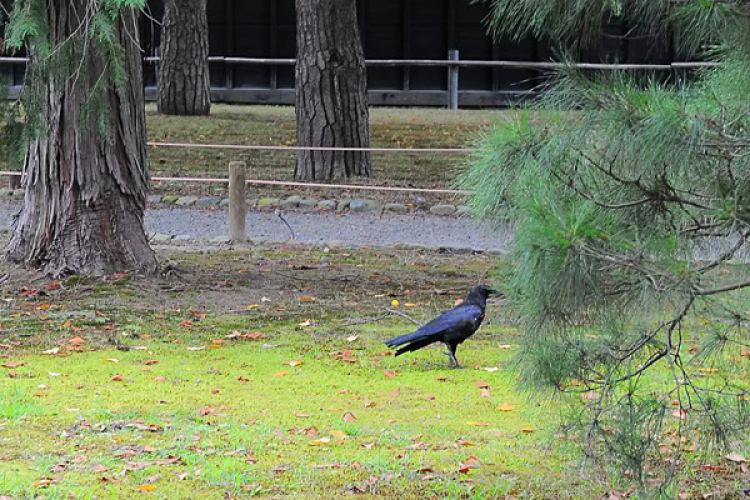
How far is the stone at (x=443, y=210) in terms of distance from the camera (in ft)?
44.6

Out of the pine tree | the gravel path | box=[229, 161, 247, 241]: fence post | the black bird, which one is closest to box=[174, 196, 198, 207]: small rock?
the gravel path

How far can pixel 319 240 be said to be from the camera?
39.2 ft

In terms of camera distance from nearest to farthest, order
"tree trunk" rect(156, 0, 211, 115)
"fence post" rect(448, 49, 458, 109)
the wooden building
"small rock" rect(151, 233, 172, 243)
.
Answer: "small rock" rect(151, 233, 172, 243)
"tree trunk" rect(156, 0, 211, 115)
"fence post" rect(448, 49, 458, 109)
the wooden building

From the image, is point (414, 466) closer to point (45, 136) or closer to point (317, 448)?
point (317, 448)

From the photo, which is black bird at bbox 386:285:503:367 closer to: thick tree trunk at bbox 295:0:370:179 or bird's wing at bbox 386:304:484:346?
bird's wing at bbox 386:304:484:346

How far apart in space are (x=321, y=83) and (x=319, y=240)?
11.2ft

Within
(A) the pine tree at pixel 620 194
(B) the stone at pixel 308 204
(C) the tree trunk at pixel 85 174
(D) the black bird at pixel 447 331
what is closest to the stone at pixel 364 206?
(B) the stone at pixel 308 204

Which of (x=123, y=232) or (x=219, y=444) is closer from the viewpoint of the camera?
(x=219, y=444)

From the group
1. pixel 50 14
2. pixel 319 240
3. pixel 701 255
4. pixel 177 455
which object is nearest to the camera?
pixel 701 255

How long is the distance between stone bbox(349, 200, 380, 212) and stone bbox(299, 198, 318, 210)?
49 centimetres

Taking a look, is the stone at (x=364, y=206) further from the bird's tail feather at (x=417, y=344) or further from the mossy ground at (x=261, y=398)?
the bird's tail feather at (x=417, y=344)

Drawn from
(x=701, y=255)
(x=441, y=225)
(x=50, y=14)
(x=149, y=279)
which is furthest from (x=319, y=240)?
(x=701, y=255)

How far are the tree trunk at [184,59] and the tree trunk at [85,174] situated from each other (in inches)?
390

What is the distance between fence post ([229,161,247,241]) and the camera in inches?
454
